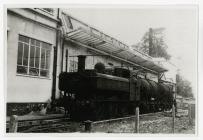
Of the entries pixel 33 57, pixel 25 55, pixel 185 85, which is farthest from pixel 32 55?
pixel 185 85

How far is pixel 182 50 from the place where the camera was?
31.9 feet

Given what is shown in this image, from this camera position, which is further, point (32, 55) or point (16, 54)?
point (32, 55)

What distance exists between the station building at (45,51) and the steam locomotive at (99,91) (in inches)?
28.7

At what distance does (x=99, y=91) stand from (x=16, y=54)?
10.2 feet

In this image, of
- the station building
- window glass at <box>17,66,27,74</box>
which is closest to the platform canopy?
the station building

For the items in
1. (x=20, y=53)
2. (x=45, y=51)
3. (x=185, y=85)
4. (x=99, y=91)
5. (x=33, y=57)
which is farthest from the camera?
(x=45, y=51)

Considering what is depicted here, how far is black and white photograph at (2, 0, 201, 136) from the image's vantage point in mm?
9172

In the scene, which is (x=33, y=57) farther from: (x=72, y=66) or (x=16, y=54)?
(x=72, y=66)

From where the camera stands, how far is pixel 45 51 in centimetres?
1256

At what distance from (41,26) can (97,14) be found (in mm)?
3905

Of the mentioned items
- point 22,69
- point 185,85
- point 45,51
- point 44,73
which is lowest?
point 185,85

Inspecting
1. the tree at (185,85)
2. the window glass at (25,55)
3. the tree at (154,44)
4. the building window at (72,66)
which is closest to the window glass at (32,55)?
the window glass at (25,55)

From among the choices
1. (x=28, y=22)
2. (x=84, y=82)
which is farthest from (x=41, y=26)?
(x=84, y=82)
